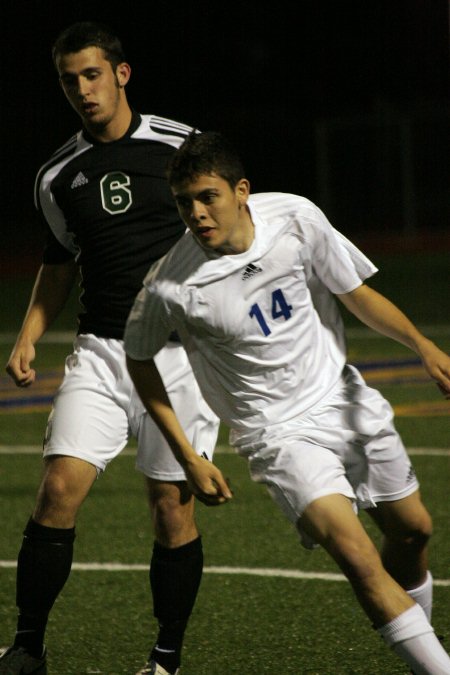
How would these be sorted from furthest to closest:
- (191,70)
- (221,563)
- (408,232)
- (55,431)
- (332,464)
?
(191,70), (408,232), (221,563), (55,431), (332,464)

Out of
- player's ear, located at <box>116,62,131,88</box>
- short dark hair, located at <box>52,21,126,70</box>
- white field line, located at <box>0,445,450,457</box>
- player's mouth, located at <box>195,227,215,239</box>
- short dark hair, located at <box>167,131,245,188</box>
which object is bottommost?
white field line, located at <box>0,445,450,457</box>

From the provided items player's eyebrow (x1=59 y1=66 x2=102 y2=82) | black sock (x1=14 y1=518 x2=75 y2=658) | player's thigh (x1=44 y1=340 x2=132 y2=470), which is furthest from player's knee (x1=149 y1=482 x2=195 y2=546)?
player's eyebrow (x1=59 y1=66 x2=102 y2=82)

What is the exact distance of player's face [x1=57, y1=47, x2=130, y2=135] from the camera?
496 centimetres

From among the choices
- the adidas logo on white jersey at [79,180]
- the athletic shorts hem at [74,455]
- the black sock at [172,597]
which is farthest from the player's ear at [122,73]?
the black sock at [172,597]

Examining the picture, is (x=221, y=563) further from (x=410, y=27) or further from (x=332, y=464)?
(x=410, y=27)

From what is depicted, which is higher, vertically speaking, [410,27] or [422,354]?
[422,354]

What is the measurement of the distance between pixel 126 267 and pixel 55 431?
0.63 meters

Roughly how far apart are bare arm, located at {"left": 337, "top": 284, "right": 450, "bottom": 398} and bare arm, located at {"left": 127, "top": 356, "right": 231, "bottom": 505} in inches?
26.1

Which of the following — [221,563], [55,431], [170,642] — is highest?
[55,431]

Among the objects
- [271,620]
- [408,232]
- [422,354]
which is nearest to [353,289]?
[422,354]

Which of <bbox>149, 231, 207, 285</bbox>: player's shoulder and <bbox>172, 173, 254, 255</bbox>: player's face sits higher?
<bbox>172, 173, 254, 255</bbox>: player's face

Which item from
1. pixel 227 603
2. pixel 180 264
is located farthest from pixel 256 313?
pixel 227 603

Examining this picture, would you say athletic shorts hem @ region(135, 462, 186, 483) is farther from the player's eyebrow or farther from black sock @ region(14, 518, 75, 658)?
the player's eyebrow

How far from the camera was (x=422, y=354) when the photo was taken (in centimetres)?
443
